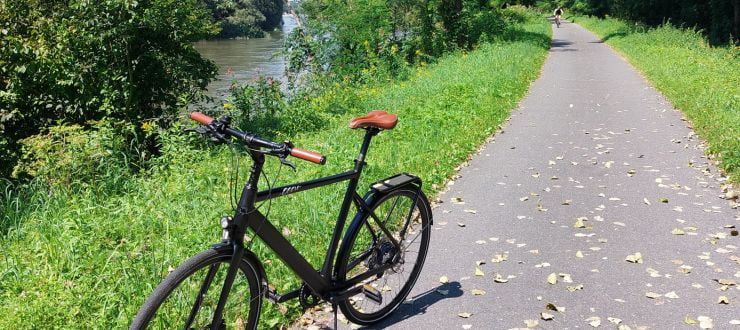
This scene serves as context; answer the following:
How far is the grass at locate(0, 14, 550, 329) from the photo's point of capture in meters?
3.68

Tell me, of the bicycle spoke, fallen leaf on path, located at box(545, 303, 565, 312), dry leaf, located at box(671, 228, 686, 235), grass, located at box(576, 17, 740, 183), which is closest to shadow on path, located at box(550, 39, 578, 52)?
grass, located at box(576, 17, 740, 183)

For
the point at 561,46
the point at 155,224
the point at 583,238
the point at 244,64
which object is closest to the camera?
the point at 155,224

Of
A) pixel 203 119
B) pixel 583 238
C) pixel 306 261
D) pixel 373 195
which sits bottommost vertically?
pixel 583 238

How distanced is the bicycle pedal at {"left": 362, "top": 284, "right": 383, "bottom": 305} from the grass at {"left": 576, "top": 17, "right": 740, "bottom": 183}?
512cm

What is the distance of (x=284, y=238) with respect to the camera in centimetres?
322

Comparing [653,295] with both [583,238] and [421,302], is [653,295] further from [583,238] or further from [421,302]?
[421,302]

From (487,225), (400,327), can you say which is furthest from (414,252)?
(487,225)

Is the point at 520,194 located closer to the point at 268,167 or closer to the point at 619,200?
the point at 619,200

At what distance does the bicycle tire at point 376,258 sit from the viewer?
3574mm

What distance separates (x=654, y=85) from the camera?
590 inches

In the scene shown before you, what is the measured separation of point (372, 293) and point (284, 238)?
0.83m

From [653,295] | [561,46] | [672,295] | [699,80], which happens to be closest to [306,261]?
[653,295]

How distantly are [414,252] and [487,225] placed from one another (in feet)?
5.55

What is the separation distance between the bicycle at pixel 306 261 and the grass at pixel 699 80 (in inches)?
189
